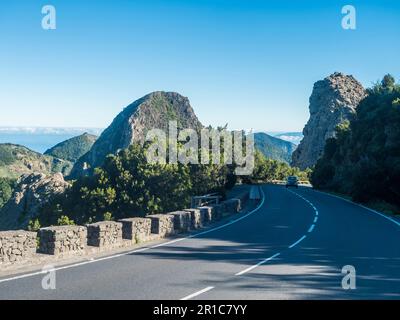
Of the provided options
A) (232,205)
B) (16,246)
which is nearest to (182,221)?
(16,246)

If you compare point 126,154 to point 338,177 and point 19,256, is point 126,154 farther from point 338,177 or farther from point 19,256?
point 19,256

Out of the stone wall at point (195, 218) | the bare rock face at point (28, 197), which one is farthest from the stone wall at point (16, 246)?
the bare rock face at point (28, 197)

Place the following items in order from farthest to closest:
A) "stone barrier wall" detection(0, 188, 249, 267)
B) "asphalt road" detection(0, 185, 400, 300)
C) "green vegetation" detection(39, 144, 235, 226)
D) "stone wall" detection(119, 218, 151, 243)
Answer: "green vegetation" detection(39, 144, 235, 226)
"stone wall" detection(119, 218, 151, 243)
"stone barrier wall" detection(0, 188, 249, 267)
"asphalt road" detection(0, 185, 400, 300)

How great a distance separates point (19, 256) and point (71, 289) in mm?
2625

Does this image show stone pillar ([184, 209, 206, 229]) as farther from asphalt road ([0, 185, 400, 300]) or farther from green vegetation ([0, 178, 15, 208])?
green vegetation ([0, 178, 15, 208])

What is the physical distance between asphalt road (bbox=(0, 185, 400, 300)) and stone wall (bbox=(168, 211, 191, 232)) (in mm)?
971

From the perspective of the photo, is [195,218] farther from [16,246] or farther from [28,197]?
[28,197]

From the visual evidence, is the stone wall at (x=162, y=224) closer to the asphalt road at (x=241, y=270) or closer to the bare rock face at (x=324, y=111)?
the asphalt road at (x=241, y=270)

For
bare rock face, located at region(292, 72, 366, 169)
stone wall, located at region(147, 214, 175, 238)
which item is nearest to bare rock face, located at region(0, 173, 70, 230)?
stone wall, located at region(147, 214, 175, 238)

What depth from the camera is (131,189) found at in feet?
235

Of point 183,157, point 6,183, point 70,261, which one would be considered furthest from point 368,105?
point 6,183

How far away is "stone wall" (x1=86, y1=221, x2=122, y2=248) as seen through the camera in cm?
1281
